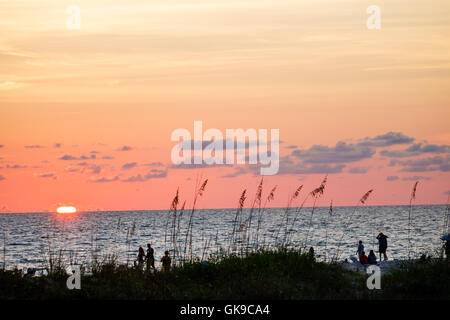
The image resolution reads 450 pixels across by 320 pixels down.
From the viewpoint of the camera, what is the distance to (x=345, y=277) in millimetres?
18172

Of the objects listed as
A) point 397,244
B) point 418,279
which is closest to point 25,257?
point 397,244

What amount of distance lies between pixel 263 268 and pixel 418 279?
469cm

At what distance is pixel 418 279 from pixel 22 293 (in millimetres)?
11520
